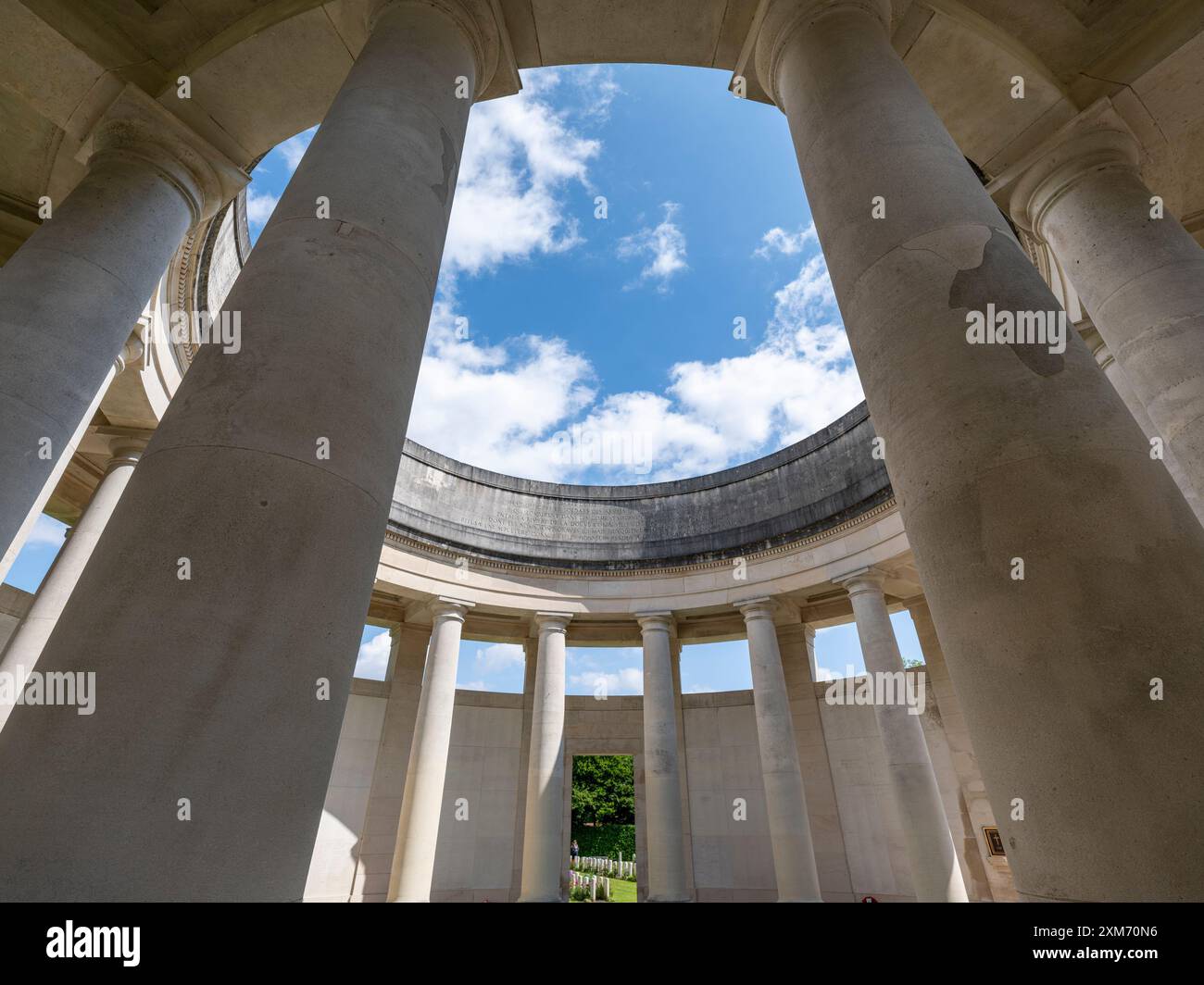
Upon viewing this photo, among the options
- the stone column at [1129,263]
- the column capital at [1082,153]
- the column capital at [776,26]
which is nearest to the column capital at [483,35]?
the column capital at [776,26]

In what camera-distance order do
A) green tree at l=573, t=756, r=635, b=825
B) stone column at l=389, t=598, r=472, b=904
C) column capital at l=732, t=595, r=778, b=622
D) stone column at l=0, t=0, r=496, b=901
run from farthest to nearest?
1. green tree at l=573, t=756, r=635, b=825
2. column capital at l=732, t=595, r=778, b=622
3. stone column at l=389, t=598, r=472, b=904
4. stone column at l=0, t=0, r=496, b=901

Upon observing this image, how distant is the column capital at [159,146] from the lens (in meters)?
23.1

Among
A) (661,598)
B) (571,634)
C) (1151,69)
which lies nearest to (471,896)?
(571,634)

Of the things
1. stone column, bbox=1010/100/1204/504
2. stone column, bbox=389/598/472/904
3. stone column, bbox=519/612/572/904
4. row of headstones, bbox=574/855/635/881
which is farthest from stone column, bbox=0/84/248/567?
row of headstones, bbox=574/855/635/881

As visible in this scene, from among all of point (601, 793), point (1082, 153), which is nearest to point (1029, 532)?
point (1082, 153)

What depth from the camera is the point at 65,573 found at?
139 feet

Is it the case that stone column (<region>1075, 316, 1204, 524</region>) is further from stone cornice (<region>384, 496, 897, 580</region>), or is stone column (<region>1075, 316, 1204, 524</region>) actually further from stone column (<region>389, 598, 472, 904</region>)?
stone column (<region>389, 598, 472, 904</region>)

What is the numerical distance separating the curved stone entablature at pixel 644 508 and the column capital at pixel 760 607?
5.86m

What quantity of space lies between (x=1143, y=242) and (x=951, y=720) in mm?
58737

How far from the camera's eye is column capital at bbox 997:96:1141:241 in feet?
82.2

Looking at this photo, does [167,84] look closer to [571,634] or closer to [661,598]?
[661,598]

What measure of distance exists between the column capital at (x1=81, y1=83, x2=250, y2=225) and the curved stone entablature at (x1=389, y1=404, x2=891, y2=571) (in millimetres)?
45375

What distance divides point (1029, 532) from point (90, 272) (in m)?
29.0
